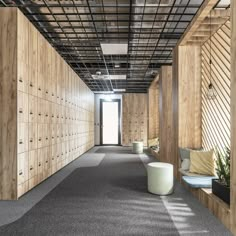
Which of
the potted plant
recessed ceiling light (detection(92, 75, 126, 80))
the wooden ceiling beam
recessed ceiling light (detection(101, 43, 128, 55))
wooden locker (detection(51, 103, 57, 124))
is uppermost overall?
recessed ceiling light (detection(101, 43, 128, 55))

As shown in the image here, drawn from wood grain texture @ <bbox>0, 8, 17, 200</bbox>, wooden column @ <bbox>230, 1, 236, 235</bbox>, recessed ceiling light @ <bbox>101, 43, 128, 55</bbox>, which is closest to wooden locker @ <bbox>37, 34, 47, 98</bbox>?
wood grain texture @ <bbox>0, 8, 17, 200</bbox>

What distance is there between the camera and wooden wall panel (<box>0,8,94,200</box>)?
3.71 m

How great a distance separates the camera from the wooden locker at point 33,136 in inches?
167

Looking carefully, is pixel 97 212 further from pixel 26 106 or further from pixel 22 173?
pixel 26 106

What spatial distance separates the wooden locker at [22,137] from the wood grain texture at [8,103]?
7cm

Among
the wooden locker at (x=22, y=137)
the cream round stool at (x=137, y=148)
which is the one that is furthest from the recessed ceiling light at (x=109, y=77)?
the wooden locker at (x=22, y=137)

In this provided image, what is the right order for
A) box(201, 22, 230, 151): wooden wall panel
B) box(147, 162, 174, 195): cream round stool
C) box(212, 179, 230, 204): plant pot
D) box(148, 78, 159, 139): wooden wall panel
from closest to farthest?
box(212, 179, 230, 204): plant pot
box(147, 162, 174, 195): cream round stool
box(201, 22, 230, 151): wooden wall panel
box(148, 78, 159, 139): wooden wall panel

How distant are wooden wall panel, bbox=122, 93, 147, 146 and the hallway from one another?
8.69 metres

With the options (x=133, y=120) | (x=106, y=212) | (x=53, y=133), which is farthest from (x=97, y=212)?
(x=133, y=120)

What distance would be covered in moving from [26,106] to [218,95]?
340cm

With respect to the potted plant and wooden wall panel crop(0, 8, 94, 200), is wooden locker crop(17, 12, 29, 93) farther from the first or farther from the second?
the potted plant

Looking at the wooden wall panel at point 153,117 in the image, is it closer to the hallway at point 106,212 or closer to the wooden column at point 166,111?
the wooden column at point 166,111

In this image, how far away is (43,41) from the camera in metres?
4.87

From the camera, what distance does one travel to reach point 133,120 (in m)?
13.6
